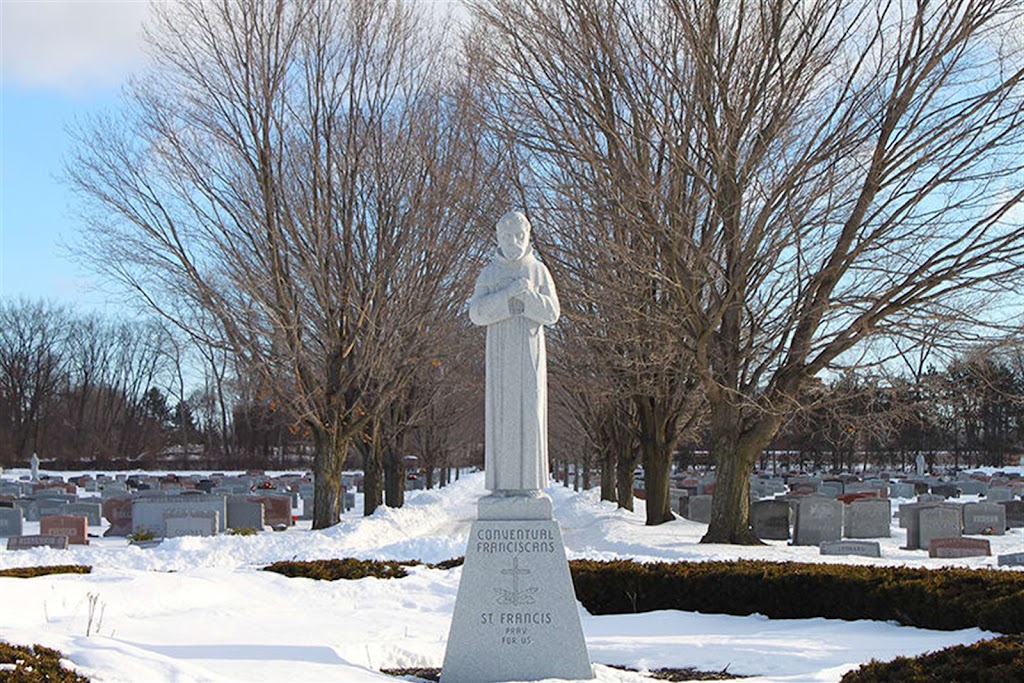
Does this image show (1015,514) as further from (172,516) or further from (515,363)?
(515,363)

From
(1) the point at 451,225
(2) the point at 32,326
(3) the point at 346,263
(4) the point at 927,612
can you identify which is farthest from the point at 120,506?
(2) the point at 32,326

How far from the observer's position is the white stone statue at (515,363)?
8789 mm

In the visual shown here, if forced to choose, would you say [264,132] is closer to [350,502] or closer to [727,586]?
[727,586]

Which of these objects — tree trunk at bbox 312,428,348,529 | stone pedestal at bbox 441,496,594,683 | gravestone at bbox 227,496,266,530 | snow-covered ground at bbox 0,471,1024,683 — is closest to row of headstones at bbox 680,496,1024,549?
snow-covered ground at bbox 0,471,1024,683

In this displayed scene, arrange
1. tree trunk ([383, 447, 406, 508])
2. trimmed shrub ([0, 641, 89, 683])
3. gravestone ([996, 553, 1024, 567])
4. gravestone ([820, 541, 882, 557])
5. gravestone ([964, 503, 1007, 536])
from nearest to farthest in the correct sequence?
trimmed shrub ([0, 641, 89, 683]), gravestone ([996, 553, 1024, 567]), gravestone ([820, 541, 882, 557]), gravestone ([964, 503, 1007, 536]), tree trunk ([383, 447, 406, 508])

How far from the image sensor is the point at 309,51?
22.2 metres

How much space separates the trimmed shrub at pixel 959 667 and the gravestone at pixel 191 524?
16.1 meters

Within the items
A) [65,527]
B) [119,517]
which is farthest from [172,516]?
[119,517]

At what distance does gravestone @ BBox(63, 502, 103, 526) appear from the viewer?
25.1 meters

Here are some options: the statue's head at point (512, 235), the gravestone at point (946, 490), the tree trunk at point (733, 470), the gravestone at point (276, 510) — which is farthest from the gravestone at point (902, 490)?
the statue's head at point (512, 235)

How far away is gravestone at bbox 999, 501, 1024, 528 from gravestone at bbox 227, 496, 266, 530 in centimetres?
1725

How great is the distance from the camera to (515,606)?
8.49 m

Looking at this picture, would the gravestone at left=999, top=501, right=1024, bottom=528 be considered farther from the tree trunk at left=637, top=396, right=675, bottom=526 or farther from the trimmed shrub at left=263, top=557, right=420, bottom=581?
the trimmed shrub at left=263, top=557, right=420, bottom=581

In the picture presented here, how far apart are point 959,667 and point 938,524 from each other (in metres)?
14.4
